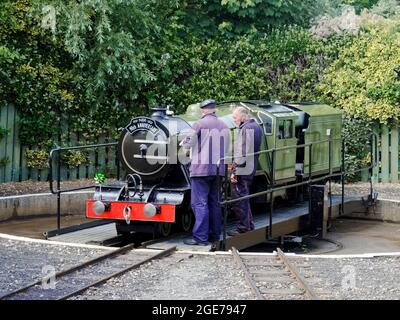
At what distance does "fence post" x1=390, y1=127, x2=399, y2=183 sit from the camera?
20.1 metres

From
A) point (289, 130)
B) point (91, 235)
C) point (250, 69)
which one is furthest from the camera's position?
point (250, 69)

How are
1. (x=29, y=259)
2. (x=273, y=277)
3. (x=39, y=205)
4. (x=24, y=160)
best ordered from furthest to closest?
(x=24, y=160) → (x=39, y=205) → (x=29, y=259) → (x=273, y=277)

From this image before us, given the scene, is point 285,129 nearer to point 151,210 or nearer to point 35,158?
point 151,210

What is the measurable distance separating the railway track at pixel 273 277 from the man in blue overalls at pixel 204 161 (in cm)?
66

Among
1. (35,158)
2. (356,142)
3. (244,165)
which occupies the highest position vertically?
(356,142)

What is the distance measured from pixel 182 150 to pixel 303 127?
12.1ft

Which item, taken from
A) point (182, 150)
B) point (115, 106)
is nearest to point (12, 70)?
point (115, 106)

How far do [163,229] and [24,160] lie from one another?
7041 millimetres

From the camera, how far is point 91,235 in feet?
42.9

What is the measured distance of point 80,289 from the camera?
906 centimetres

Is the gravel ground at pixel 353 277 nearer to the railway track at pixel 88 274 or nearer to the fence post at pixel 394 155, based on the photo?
the railway track at pixel 88 274

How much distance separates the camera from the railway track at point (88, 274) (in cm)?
889

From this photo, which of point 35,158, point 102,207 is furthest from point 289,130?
point 35,158

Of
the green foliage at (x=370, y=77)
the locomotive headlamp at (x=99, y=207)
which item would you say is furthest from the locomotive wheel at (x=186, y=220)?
the green foliage at (x=370, y=77)
